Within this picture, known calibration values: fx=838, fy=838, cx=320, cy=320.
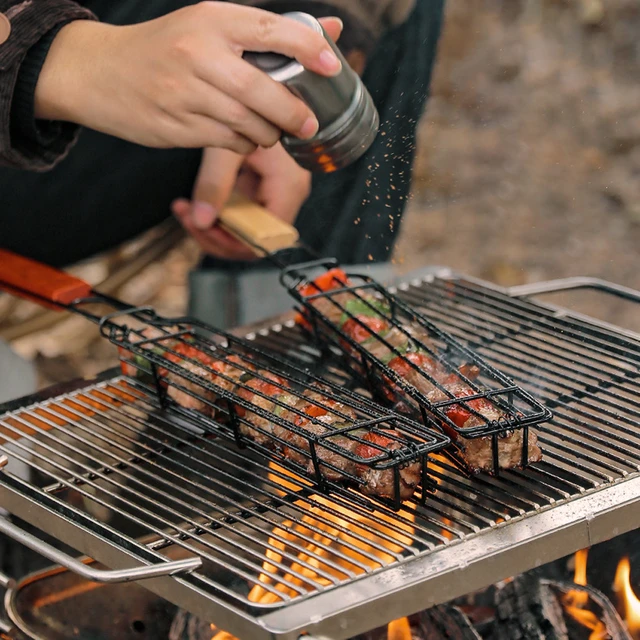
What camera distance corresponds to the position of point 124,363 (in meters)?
2.35

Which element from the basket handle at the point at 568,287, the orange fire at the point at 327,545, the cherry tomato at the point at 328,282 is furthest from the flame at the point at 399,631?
the basket handle at the point at 568,287

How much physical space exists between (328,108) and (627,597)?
141cm

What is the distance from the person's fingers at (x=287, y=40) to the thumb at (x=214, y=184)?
1.14 metres

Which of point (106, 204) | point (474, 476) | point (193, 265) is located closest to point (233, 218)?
point (106, 204)

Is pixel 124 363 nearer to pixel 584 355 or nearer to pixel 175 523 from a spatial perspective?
pixel 175 523

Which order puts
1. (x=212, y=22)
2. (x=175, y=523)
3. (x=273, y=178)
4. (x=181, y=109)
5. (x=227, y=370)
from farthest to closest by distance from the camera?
(x=273, y=178)
(x=227, y=370)
(x=181, y=109)
(x=212, y=22)
(x=175, y=523)

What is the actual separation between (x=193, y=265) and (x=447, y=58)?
358 cm

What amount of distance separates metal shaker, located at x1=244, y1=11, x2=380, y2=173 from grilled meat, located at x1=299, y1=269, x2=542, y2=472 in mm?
409

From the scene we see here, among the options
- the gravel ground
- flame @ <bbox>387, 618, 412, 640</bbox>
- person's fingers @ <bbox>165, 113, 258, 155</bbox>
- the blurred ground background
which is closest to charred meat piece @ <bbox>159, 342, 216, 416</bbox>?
person's fingers @ <bbox>165, 113, 258, 155</bbox>

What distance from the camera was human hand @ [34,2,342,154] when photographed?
1.93m

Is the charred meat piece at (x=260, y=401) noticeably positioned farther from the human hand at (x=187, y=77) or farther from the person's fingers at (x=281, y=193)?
the person's fingers at (x=281, y=193)

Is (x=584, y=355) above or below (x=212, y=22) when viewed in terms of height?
below

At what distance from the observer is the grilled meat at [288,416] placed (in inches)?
67.2

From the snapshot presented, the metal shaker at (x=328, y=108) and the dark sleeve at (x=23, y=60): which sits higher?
the dark sleeve at (x=23, y=60)
